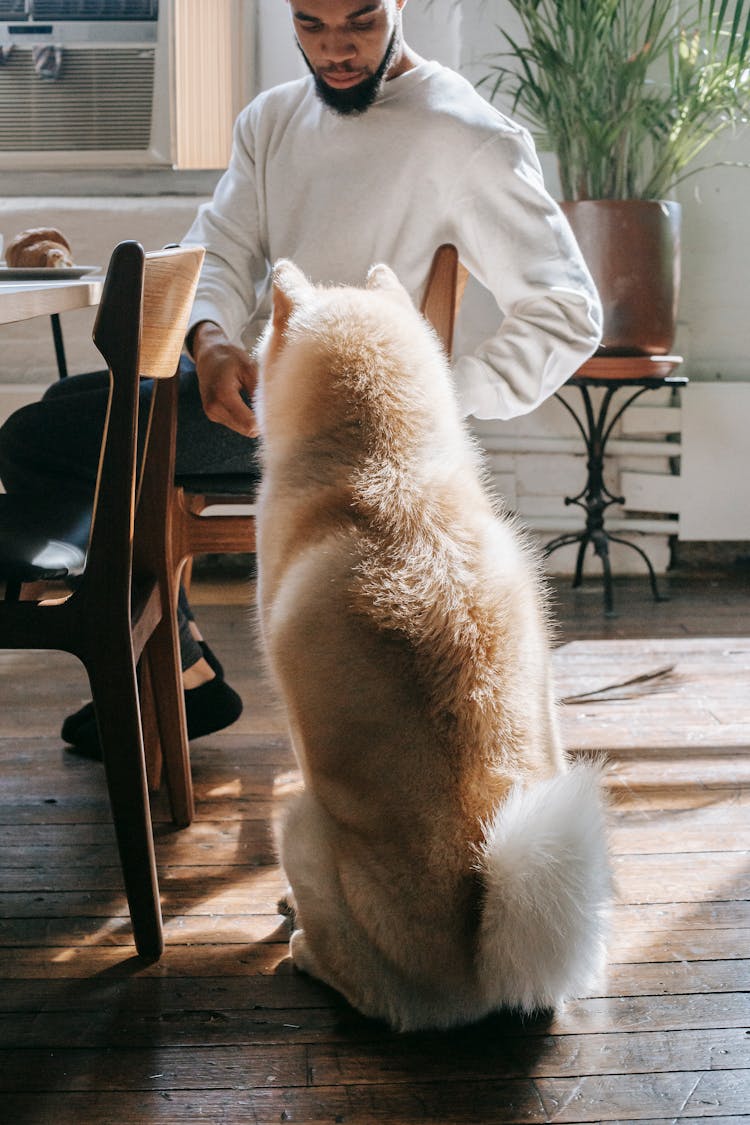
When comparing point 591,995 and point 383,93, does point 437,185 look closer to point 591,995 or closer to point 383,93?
point 383,93

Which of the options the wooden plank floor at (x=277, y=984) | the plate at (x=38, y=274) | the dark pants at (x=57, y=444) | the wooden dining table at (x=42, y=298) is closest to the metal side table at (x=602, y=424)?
the wooden plank floor at (x=277, y=984)

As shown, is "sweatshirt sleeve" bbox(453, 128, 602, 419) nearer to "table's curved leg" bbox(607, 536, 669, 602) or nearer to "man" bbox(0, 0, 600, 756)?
"man" bbox(0, 0, 600, 756)

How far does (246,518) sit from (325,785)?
0.70 metres

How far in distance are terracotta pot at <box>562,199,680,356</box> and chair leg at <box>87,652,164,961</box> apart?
75.2 inches

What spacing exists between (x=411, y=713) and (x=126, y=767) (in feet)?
1.25

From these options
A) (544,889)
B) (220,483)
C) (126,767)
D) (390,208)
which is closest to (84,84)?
(390,208)

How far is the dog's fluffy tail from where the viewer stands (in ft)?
3.33

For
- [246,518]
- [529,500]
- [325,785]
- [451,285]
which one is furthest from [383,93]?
[529,500]

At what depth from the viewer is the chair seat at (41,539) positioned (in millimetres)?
1223

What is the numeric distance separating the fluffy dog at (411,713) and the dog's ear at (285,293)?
4 centimetres

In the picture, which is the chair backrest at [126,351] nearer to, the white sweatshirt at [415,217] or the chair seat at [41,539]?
the chair seat at [41,539]

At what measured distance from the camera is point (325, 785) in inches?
44.7

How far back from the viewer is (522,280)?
66.9 inches

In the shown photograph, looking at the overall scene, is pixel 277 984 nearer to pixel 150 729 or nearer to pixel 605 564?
pixel 150 729
